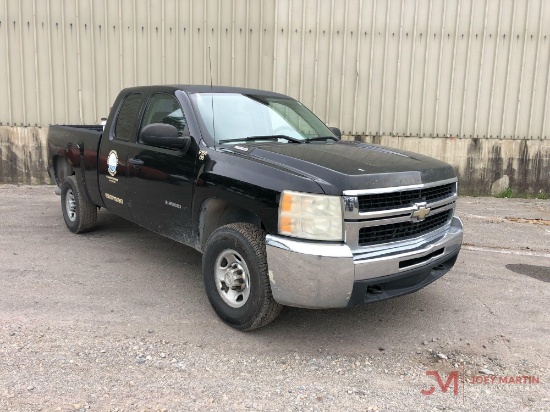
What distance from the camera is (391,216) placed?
3365 mm

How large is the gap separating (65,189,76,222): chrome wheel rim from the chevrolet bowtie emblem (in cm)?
452

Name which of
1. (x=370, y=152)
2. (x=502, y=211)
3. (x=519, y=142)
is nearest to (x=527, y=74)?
(x=519, y=142)

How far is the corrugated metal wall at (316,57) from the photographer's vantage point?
941 centimetres

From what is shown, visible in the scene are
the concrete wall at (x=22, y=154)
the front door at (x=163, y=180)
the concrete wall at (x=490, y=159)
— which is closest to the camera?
the front door at (x=163, y=180)

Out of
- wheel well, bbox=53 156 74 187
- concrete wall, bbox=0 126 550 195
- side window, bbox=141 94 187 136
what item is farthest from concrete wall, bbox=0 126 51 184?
concrete wall, bbox=0 126 550 195

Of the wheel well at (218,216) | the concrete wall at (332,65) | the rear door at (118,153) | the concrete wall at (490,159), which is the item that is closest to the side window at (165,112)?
the rear door at (118,153)

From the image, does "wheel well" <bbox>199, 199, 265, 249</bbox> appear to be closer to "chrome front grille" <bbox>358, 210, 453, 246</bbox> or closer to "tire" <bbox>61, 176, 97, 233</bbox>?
"chrome front grille" <bbox>358, 210, 453, 246</bbox>

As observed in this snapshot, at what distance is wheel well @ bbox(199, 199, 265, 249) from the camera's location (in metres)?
3.75

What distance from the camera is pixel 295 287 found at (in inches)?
126

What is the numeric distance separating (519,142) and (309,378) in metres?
8.32

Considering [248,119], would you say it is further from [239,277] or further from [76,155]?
[76,155]

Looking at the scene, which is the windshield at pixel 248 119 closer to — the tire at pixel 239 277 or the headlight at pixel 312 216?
the tire at pixel 239 277

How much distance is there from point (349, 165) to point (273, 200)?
621mm

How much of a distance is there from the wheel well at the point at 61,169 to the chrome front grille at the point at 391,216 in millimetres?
4407
